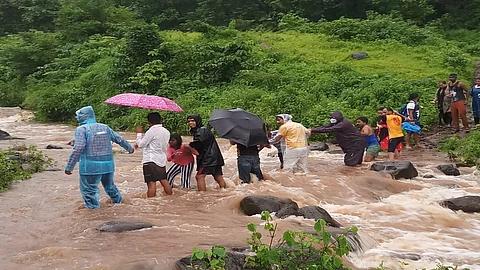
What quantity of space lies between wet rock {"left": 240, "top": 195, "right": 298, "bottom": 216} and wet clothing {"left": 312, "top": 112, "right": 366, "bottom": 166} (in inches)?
168

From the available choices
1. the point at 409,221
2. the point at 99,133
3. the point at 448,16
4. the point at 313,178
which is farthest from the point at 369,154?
the point at 448,16

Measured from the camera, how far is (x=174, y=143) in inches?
403

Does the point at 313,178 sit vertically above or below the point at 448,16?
below

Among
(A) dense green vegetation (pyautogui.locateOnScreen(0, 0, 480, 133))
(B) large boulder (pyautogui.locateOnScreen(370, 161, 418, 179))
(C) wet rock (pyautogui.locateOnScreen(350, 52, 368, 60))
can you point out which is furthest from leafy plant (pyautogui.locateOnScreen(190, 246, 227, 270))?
(C) wet rock (pyautogui.locateOnScreen(350, 52, 368, 60))

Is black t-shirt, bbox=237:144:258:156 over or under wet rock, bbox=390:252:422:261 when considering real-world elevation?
over

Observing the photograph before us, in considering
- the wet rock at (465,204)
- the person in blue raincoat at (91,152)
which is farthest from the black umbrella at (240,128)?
the wet rock at (465,204)

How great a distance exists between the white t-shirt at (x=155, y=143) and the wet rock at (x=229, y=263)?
11.8 ft

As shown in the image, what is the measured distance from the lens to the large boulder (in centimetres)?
1192

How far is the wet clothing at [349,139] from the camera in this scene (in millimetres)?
12945

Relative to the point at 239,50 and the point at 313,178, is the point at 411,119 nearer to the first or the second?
the point at 313,178

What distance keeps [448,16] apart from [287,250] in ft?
113

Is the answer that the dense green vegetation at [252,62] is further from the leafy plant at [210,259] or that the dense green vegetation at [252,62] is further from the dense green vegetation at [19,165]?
the leafy plant at [210,259]

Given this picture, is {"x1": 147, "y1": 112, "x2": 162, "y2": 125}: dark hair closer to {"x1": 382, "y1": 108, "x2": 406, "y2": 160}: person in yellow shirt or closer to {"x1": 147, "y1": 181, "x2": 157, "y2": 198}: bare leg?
{"x1": 147, "y1": 181, "x2": 157, "y2": 198}: bare leg

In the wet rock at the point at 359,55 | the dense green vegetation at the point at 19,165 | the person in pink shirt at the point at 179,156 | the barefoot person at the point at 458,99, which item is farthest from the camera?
the wet rock at the point at 359,55
